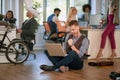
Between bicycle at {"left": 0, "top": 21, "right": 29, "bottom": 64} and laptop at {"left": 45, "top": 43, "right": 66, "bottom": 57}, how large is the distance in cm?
111

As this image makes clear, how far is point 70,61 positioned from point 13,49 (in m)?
1.59

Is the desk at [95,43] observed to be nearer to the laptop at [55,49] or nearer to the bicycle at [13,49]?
the bicycle at [13,49]

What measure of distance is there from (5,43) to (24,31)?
0.72 metres

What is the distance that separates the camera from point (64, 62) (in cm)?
520

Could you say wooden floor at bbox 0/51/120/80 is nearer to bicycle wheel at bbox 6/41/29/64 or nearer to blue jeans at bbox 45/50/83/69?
blue jeans at bbox 45/50/83/69

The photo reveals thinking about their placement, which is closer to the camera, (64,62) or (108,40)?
(64,62)

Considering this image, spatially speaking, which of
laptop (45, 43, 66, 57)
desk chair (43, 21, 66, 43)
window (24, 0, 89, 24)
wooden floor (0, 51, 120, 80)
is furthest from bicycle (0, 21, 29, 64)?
window (24, 0, 89, 24)

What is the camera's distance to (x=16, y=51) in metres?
6.29

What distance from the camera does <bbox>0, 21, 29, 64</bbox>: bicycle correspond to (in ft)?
20.4

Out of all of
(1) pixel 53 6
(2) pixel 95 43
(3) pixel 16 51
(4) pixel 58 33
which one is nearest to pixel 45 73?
(3) pixel 16 51

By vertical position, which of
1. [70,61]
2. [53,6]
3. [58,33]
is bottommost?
[70,61]

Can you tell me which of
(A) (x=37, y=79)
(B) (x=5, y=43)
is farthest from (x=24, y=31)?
(A) (x=37, y=79)

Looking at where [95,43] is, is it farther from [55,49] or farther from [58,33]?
[55,49]

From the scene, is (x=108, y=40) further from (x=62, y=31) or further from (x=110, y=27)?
(x=62, y=31)
